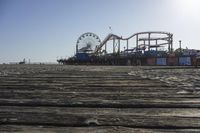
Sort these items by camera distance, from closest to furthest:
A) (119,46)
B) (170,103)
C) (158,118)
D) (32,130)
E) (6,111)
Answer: (32,130) < (158,118) < (6,111) < (170,103) < (119,46)

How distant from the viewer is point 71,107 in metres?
3.86

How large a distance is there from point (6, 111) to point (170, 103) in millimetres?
1834

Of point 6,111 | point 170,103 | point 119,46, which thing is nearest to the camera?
point 6,111

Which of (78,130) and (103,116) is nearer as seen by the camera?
(78,130)

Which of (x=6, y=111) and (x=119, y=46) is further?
(x=119, y=46)

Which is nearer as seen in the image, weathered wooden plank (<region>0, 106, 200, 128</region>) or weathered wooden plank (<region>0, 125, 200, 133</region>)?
weathered wooden plank (<region>0, 125, 200, 133</region>)

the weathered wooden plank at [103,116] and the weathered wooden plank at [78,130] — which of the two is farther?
the weathered wooden plank at [103,116]

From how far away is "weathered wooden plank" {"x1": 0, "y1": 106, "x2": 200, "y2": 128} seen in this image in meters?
2.92

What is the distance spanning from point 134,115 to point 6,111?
1.20 m

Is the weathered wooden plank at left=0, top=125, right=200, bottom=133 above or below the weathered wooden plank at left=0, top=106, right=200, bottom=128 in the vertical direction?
below

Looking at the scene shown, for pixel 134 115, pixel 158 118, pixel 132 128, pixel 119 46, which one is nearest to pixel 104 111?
pixel 134 115

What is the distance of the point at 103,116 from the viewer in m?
3.25

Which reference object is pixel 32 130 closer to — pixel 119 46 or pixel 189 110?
pixel 189 110

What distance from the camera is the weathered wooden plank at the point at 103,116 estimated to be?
Result: 292 cm
